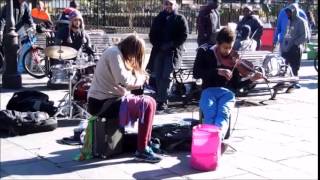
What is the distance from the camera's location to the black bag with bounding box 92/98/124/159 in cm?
618

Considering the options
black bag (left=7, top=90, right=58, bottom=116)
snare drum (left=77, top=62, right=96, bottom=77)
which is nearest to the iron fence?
snare drum (left=77, top=62, right=96, bottom=77)

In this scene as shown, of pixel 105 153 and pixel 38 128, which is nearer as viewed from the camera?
pixel 105 153

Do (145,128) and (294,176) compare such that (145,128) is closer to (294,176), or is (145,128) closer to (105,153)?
(105,153)

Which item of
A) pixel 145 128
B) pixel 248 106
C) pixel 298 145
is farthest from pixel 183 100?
pixel 145 128

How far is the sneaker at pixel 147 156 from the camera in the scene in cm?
622

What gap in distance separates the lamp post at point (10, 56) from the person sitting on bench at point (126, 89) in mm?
4913

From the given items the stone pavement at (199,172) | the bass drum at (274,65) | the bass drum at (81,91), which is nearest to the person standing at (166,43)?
the stone pavement at (199,172)

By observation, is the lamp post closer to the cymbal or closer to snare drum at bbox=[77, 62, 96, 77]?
snare drum at bbox=[77, 62, 96, 77]

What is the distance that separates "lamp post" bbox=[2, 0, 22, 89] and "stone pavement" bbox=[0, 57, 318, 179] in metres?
3.37

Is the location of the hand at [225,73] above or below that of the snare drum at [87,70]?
above

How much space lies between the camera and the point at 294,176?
231 inches

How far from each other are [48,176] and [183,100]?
14.1 ft

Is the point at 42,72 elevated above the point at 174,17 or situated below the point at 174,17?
below

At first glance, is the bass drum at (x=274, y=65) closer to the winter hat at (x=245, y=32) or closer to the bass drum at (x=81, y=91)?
the winter hat at (x=245, y=32)
